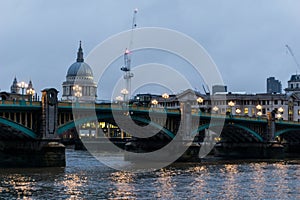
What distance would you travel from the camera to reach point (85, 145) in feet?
585

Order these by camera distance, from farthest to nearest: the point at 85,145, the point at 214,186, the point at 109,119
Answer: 1. the point at 85,145
2. the point at 109,119
3. the point at 214,186

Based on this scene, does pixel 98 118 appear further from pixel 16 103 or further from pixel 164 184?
pixel 164 184

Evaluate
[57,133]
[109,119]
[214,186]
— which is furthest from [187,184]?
[109,119]

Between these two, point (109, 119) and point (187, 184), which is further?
point (109, 119)

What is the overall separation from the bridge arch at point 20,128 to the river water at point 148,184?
5632mm

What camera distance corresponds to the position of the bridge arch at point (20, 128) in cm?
8505

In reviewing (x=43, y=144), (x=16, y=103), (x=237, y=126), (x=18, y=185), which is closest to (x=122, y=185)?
(x=18, y=185)

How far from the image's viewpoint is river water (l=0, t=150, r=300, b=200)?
6138cm

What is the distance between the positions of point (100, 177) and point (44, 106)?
17.2 metres

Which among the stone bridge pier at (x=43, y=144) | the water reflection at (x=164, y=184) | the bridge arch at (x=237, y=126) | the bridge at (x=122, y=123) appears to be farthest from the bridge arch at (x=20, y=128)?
the bridge arch at (x=237, y=126)

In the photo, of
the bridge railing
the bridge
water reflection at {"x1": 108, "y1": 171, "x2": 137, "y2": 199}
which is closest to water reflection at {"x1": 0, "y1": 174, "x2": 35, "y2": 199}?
water reflection at {"x1": 108, "y1": 171, "x2": 137, "y2": 199}

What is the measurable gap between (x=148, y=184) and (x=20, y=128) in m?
24.8

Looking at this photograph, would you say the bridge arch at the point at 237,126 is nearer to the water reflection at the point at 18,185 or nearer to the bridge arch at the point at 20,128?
the bridge arch at the point at 20,128

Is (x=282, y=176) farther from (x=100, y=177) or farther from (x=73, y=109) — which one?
(x=73, y=109)
